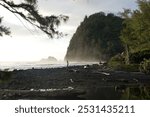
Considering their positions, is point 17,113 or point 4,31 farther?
point 4,31

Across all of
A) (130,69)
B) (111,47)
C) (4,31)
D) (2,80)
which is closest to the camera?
(2,80)

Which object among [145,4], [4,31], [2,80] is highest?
[145,4]

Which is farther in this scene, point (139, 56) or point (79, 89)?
point (139, 56)

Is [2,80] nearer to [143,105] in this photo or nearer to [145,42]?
[143,105]

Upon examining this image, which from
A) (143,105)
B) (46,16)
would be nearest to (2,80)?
(46,16)

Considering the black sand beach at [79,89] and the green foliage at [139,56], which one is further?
the green foliage at [139,56]

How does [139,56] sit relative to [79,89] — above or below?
above

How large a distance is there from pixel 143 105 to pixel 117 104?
0.87 meters

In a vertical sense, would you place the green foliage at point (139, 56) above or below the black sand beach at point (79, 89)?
above

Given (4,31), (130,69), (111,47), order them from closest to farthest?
(4,31)
(130,69)
(111,47)

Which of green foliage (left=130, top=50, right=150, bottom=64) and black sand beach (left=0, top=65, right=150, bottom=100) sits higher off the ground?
green foliage (left=130, top=50, right=150, bottom=64)

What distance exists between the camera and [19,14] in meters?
12.1

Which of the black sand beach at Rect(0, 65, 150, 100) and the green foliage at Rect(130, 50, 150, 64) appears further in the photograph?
the green foliage at Rect(130, 50, 150, 64)

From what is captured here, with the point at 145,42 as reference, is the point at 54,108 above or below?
below
